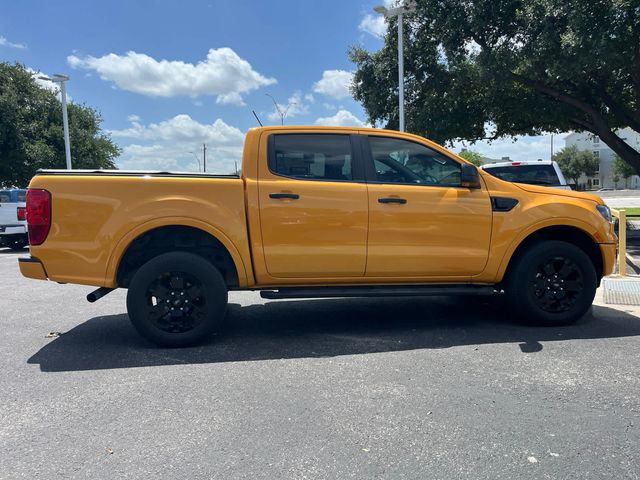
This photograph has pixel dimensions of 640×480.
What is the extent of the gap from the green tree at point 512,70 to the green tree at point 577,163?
77087mm

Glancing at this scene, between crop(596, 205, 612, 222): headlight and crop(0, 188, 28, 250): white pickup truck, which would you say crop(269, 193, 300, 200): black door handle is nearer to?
crop(596, 205, 612, 222): headlight

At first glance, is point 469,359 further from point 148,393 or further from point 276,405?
point 148,393

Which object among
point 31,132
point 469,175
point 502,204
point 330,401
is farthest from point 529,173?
point 31,132

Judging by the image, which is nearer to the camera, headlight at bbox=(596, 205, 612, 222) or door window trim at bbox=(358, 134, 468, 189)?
door window trim at bbox=(358, 134, 468, 189)

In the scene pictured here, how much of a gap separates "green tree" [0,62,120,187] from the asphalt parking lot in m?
19.7

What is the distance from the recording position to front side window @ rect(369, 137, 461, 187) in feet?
16.2

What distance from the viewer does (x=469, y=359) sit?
13.9ft

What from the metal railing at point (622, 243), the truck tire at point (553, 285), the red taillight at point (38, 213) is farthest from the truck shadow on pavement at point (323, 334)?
the metal railing at point (622, 243)

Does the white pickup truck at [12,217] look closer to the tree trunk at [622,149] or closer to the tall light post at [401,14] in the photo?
the tall light post at [401,14]

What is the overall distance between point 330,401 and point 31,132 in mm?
24223

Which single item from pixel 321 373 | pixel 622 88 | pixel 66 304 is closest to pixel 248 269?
pixel 321 373

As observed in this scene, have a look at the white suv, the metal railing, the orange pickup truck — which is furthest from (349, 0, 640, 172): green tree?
the orange pickup truck

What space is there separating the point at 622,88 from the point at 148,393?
1653cm

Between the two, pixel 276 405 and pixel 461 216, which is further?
pixel 461 216
